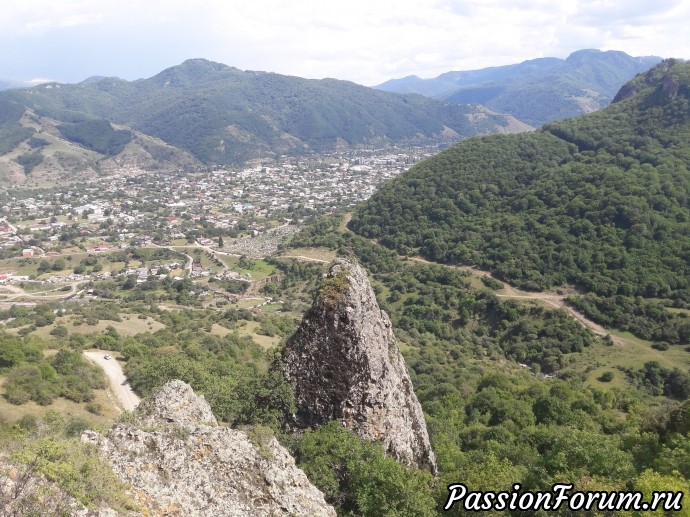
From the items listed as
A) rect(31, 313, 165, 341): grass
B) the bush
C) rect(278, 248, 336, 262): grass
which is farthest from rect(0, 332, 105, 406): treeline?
rect(278, 248, 336, 262): grass

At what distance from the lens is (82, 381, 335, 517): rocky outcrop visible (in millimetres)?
9828

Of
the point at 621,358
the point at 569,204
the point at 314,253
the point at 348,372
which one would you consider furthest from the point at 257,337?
the point at 569,204

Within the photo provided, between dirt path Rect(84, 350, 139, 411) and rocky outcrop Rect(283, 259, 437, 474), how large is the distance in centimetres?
1552

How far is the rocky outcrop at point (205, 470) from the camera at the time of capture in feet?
32.2

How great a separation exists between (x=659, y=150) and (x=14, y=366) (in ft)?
340

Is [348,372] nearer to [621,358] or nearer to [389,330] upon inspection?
[389,330]

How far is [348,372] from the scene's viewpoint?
17094mm

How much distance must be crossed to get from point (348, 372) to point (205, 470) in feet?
24.2

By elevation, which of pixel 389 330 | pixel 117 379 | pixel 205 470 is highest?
pixel 205 470

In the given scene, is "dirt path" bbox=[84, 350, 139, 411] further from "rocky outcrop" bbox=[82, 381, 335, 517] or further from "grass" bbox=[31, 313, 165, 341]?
"rocky outcrop" bbox=[82, 381, 335, 517]

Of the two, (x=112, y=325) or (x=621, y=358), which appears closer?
(x=112, y=325)

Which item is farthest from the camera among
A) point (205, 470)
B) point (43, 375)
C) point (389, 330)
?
point (43, 375)

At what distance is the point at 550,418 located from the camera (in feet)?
105

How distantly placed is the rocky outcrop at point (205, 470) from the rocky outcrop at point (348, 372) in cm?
483
